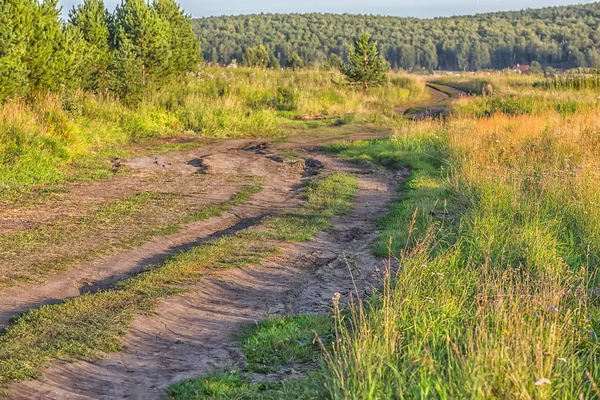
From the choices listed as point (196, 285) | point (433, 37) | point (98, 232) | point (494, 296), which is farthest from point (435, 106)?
point (433, 37)

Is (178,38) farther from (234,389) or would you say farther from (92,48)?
(234,389)

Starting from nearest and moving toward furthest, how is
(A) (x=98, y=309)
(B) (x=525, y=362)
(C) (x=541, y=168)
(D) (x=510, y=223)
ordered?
1. (B) (x=525, y=362)
2. (A) (x=98, y=309)
3. (D) (x=510, y=223)
4. (C) (x=541, y=168)

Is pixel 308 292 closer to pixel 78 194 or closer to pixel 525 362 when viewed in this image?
pixel 525 362

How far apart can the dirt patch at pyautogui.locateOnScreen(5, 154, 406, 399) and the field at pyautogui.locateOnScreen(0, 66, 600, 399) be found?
24 millimetres

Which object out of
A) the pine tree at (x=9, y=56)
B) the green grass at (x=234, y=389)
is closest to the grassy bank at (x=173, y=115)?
the pine tree at (x=9, y=56)

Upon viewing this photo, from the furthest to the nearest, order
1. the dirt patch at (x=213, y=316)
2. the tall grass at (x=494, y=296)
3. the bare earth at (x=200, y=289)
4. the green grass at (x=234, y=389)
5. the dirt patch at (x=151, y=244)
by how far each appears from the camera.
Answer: the dirt patch at (x=151, y=244), the bare earth at (x=200, y=289), the dirt patch at (x=213, y=316), the green grass at (x=234, y=389), the tall grass at (x=494, y=296)

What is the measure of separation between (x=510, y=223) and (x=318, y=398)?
15.5ft

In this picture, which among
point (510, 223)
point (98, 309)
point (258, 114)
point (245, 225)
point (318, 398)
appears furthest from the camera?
point (258, 114)

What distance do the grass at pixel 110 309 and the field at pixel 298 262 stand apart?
0.07 feet

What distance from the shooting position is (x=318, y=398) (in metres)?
4.05

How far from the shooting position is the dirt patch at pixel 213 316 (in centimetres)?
474

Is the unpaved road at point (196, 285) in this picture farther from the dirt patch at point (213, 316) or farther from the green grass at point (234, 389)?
the green grass at point (234, 389)

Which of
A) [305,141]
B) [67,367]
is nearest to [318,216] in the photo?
[67,367]

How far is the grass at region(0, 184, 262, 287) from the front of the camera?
7.39m
